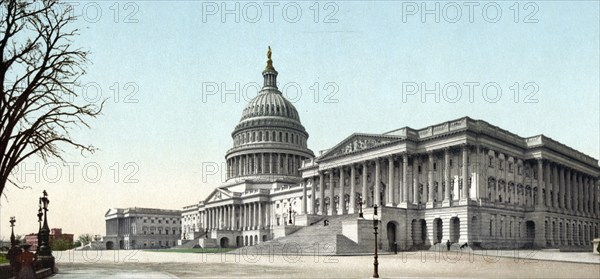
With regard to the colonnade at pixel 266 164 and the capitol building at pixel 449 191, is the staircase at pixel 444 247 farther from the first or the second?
the colonnade at pixel 266 164

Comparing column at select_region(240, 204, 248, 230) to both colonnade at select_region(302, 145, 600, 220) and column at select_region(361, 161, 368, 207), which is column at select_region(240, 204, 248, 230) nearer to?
colonnade at select_region(302, 145, 600, 220)

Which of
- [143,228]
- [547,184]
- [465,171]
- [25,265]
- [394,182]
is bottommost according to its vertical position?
[143,228]

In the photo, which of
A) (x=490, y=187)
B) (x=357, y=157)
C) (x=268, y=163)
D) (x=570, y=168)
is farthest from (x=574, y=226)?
(x=268, y=163)

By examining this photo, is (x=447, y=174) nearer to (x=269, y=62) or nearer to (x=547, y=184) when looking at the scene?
(x=547, y=184)

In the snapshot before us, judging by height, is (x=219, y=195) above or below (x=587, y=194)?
below

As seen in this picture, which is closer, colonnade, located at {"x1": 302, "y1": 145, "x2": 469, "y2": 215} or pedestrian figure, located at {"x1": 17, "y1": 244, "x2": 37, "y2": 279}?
pedestrian figure, located at {"x1": 17, "y1": 244, "x2": 37, "y2": 279}

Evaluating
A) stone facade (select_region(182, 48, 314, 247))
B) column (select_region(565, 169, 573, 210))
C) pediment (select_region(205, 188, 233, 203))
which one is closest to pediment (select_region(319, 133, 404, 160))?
stone facade (select_region(182, 48, 314, 247))

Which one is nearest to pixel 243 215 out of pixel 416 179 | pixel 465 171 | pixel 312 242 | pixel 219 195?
pixel 219 195
